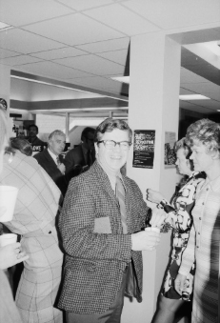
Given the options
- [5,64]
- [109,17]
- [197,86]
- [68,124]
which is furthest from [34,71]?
[68,124]

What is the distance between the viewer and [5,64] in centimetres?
499

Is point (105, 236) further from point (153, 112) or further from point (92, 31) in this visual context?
point (92, 31)

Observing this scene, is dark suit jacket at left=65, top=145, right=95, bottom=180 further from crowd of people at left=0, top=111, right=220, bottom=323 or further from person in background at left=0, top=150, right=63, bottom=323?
person in background at left=0, top=150, right=63, bottom=323

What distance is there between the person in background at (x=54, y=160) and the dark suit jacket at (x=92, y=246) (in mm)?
2307

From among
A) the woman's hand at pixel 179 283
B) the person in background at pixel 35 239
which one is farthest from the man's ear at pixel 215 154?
the person in background at pixel 35 239

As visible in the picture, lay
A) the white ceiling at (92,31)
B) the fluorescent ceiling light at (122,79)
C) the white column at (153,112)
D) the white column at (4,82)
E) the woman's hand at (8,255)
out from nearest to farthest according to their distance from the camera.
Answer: the woman's hand at (8,255), the white ceiling at (92,31), the white column at (153,112), the white column at (4,82), the fluorescent ceiling light at (122,79)

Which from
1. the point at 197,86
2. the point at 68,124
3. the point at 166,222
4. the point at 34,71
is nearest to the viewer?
the point at 166,222

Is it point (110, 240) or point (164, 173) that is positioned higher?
point (164, 173)

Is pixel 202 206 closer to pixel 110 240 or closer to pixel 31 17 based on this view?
pixel 110 240

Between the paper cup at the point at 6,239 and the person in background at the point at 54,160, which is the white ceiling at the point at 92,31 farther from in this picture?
the paper cup at the point at 6,239

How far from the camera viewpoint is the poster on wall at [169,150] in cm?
323

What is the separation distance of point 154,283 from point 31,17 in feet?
8.79

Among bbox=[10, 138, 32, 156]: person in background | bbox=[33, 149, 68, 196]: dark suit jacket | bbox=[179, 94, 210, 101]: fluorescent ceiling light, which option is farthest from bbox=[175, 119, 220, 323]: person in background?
bbox=[179, 94, 210, 101]: fluorescent ceiling light

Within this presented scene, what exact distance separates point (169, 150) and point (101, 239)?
6.12ft
